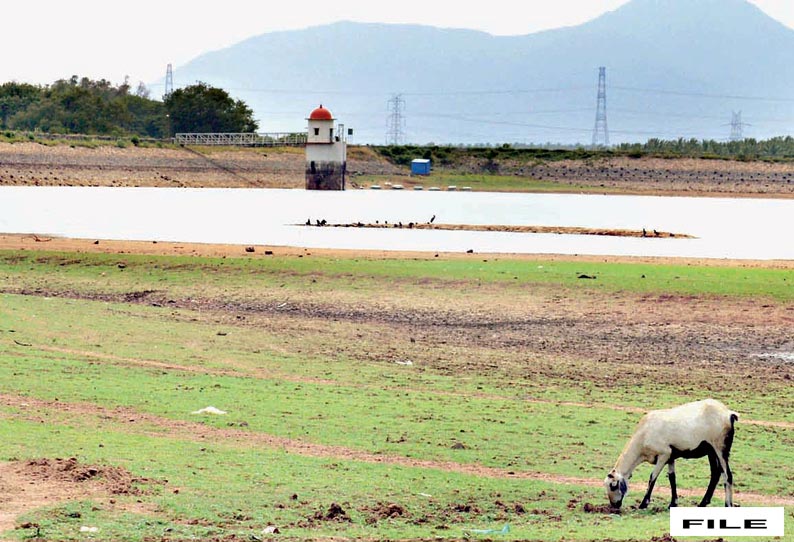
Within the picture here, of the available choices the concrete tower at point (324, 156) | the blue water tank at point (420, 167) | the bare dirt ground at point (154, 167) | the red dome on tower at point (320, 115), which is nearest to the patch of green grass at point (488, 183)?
the blue water tank at point (420, 167)

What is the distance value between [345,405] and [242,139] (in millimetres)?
127759

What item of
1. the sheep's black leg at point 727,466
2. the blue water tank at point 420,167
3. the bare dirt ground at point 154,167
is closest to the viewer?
the sheep's black leg at point 727,466

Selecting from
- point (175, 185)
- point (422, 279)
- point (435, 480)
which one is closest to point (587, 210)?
point (175, 185)

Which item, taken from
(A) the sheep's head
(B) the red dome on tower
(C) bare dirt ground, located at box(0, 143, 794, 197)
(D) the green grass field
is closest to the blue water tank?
(C) bare dirt ground, located at box(0, 143, 794, 197)

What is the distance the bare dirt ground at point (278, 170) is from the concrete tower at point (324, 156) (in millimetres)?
6917

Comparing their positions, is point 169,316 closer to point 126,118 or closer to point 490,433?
point 490,433

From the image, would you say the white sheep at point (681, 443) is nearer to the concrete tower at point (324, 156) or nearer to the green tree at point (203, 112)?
the concrete tower at point (324, 156)

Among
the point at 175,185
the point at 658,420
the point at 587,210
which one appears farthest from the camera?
the point at 175,185

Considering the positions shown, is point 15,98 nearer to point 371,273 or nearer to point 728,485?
point 371,273

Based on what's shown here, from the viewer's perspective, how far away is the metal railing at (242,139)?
13838 centimetres

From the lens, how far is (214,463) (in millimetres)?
14492

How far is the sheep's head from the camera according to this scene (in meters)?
12.5

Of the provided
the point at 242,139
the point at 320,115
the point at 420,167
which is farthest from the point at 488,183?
the point at 242,139

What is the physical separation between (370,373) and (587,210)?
7538 cm
